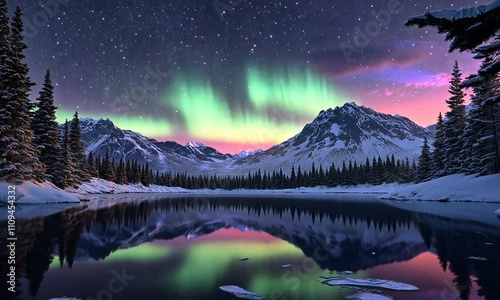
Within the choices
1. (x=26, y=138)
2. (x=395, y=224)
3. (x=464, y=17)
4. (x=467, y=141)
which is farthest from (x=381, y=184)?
(x=464, y=17)

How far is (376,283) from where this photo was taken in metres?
8.42

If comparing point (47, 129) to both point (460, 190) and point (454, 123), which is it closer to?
Result: point (460, 190)

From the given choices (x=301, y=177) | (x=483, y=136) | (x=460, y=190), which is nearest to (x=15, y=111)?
(x=460, y=190)

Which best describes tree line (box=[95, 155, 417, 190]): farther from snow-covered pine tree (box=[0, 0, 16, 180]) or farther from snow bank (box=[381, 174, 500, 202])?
snow-covered pine tree (box=[0, 0, 16, 180])

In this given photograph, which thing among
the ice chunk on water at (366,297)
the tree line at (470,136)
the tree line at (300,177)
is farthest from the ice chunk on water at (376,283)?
the tree line at (300,177)

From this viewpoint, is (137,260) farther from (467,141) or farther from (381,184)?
(381,184)

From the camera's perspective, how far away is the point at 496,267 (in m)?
9.79

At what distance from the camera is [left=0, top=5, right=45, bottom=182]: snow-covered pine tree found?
31.9m

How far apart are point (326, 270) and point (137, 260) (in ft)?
21.6

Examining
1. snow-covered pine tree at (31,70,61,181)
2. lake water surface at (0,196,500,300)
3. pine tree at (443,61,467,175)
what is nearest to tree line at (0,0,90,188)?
snow-covered pine tree at (31,70,61,181)

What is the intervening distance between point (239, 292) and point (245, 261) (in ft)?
13.1

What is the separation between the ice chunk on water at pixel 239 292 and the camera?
7176mm

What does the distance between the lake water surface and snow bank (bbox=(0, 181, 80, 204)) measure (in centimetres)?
Answer: 1584

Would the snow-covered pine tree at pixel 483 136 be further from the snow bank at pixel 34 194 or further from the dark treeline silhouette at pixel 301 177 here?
the snow bank at pixel 34 194
